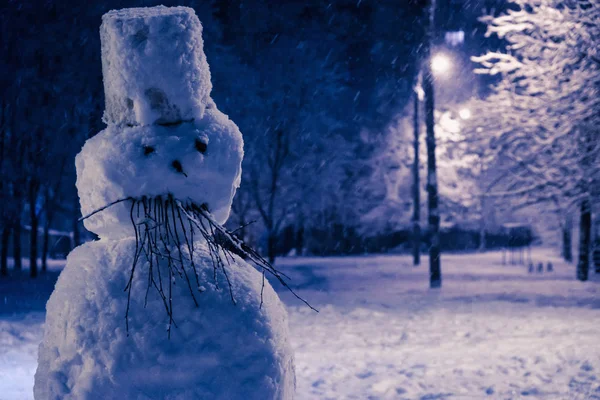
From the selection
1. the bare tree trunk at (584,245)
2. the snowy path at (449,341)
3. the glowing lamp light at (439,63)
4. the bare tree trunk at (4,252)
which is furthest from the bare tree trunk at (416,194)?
the bare tree trunk at (4,252)

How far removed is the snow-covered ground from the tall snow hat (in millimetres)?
3612

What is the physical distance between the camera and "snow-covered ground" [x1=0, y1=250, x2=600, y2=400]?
573 cm

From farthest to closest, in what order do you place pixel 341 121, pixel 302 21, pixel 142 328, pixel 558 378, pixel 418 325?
pixel 341 121, pixel 302 21, pixel 418 325, pixel 558 378, pixel 142 328

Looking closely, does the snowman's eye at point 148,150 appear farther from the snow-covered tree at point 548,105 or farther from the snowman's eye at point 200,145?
the snow-covered tree at point 548,105

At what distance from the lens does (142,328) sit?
2.54m

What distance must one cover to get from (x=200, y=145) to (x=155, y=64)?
429mm

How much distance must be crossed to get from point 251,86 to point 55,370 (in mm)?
16076

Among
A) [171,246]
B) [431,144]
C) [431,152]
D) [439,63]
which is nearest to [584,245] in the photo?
[431,152]

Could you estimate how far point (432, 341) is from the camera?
816 cm

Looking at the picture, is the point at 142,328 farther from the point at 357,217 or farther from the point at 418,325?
the point at 357,217

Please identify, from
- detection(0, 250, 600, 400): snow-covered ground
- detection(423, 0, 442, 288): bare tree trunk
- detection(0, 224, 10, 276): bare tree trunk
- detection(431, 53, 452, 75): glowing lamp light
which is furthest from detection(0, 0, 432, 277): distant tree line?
detection(0, 250, 600, 400): snow-covered ground

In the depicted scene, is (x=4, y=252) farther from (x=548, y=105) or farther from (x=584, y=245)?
(x=584, y=245)

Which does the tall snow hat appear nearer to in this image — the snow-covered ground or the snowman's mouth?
the snowman's mouth

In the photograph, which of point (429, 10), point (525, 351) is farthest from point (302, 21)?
point (525, 351)
